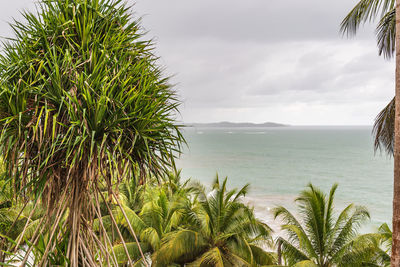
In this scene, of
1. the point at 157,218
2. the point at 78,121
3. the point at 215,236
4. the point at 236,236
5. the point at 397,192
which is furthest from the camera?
the point at 157,218

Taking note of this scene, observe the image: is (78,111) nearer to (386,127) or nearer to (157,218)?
(386,127)

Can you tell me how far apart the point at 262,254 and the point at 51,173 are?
26.0 feet

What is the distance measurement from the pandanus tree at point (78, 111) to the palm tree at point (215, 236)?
5.06 meters

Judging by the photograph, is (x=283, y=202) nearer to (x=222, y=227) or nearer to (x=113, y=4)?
(x=222, y=227)

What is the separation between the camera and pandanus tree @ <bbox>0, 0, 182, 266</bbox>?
8.48ft

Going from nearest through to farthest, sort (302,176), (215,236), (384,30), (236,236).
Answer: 1. (384,30)
2. (236,236)
3. (215,236)
4. (302,176)

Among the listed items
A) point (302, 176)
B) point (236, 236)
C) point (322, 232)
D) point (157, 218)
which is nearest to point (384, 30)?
point (322, 232)

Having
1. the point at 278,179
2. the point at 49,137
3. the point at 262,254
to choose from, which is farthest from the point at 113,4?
the point at 278,179

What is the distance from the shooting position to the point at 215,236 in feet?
28.0

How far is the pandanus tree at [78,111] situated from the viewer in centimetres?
258

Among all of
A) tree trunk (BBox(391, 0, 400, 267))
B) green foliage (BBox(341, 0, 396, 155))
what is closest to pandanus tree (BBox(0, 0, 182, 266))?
tree trunk (BBox(391, 0, 400, 267))

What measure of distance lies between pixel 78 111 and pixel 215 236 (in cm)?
711

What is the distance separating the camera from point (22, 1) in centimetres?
326

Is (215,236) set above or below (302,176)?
above
